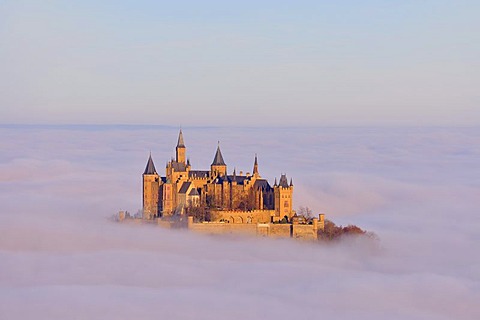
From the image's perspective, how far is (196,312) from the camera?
6228 centimetres

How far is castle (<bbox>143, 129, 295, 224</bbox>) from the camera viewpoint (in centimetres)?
7875

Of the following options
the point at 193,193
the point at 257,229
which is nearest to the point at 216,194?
the point at 193,193

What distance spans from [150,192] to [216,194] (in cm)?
433

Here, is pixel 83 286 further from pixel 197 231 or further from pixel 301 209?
pixel 301 209

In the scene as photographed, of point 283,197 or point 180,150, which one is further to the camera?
point 180,150

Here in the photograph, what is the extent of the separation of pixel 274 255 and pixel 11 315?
888 inches

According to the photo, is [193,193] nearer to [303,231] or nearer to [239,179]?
[239,179]

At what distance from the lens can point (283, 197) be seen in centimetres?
7869

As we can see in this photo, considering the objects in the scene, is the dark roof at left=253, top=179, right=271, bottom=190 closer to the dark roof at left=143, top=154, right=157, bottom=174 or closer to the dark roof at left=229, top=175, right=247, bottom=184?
the dark roof at left=229, top=175, right=247, bottom=184

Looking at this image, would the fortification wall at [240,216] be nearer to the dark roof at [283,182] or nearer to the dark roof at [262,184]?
the dark roof at [262,184]

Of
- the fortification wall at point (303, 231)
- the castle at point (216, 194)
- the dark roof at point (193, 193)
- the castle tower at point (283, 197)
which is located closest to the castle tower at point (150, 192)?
the castle at point (216, 194)

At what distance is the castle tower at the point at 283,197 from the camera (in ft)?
258

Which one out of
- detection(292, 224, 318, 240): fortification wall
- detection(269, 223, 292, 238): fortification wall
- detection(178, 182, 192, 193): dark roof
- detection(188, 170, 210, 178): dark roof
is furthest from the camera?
detection(188, 170, 210, 178): dark roof

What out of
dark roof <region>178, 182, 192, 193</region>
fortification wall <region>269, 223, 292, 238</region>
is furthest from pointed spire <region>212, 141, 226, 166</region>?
fortification wall <region>269, 223, 292, 238</region>
